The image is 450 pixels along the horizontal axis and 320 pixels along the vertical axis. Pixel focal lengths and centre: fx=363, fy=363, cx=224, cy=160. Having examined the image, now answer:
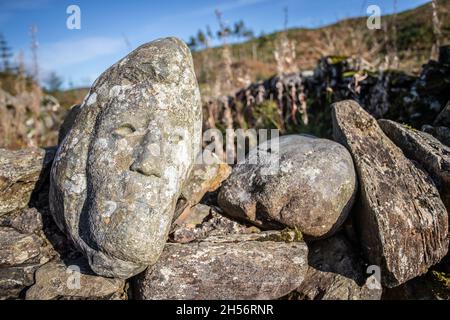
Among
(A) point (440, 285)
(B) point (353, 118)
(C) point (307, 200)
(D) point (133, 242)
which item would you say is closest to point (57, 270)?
(D) point (133, 242)

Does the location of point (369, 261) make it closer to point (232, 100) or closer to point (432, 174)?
point (432, 174)

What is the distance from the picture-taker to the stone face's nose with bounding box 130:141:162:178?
3.45 meters

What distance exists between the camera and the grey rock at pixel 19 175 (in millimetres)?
4332

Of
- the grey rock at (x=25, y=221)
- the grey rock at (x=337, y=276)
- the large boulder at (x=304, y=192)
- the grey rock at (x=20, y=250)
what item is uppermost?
the large boulder at (x=304, y=192)

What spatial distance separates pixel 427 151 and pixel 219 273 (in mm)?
2686

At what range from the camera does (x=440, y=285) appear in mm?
3848

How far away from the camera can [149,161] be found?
3473 mm

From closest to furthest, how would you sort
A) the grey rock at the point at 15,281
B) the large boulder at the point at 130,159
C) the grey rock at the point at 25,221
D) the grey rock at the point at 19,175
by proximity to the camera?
the large boulder at the point at 130,159 → the grey rock at the point at 15,281 → the grey rock at the point at 25,221 → the grey rock at the point at 19,175

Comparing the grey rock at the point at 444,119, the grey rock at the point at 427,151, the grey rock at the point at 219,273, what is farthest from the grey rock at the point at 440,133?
the grey rock at the point at 219,273

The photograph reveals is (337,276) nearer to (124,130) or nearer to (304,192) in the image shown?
(304,192)

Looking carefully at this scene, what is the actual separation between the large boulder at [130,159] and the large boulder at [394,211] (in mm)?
1905

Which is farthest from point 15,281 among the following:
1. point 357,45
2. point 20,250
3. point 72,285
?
point 357,45

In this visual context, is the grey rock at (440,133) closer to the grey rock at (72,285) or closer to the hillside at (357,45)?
the grey rock at (72,285)

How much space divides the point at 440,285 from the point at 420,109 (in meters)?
3.00
